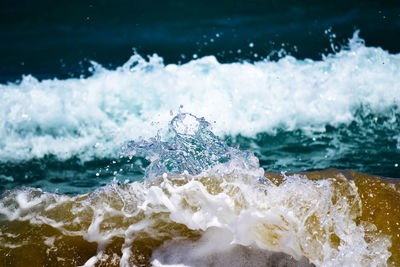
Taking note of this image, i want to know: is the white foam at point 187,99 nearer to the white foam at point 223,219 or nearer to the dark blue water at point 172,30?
the dark blue water at point 172,30

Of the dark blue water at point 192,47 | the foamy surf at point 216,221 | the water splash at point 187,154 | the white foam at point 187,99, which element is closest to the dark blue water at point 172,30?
the dark blue water at point 192,47

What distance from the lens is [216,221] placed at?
1768mm

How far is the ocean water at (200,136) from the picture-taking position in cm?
173

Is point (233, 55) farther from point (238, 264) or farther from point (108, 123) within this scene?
point (238, 264)

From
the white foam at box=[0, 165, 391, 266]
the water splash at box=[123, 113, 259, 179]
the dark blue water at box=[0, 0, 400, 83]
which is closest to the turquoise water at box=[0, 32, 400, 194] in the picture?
the water splash at box=[123, 113, 259, 179]

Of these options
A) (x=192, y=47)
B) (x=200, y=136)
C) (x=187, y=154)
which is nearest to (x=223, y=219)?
(x=187, y=154)

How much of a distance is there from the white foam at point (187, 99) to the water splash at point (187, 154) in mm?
1633

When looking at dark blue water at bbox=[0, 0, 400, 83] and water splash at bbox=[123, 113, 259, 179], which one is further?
dark blue water at bbox=[0, 0, 400, 83]

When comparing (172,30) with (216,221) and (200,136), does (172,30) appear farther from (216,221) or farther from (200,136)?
(216,221)

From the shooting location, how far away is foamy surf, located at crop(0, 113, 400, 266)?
66.0 inches

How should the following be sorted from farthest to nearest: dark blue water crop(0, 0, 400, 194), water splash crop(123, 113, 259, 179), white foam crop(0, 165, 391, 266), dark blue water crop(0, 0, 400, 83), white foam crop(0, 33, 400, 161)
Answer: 1. dark blue water crop(0, 0, 400, 83)
2. white foam crop(0, 33, 400, 161)
3. dark blue water crop(0, 0, 400, 194)
4. water splash crop(123, 113, 259, 179)
5. white foam crop(0, 165, 391, 266)

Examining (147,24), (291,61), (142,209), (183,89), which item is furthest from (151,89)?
(147,24)

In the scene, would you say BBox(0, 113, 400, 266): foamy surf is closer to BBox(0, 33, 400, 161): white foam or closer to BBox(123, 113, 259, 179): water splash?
BBox(123, 113, 259, 179): water splash

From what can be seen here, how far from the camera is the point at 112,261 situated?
1.72 metres
